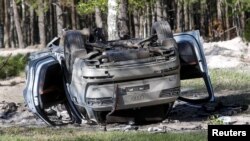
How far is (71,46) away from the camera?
974 centimetres

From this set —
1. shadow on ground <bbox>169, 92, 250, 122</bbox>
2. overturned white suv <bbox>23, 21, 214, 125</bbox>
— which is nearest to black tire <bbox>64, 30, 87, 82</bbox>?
overturned white suv <bbox>23, 21, 214, 125</bbox>

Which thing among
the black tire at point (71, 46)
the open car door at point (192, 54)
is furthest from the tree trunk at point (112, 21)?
the black tire at point (71, 46)

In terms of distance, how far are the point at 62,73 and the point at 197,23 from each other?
54077mm

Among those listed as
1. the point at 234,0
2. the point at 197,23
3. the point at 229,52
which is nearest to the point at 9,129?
the point at 229,52

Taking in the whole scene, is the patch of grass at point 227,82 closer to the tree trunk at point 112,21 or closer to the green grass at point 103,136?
the tree trunk at point 112,21

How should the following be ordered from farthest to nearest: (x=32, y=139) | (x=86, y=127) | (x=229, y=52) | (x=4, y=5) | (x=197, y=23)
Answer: (x=197, y=23) < (x=4, y=5) < (x=229, y=52) < (x=86, y=127) < (x=32, y=139)

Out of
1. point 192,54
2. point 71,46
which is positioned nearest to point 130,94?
point 71,46

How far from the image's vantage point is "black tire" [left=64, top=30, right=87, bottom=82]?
9653 mm

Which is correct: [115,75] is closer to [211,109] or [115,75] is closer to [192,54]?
[192,54]

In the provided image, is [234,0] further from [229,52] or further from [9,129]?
[9,129]

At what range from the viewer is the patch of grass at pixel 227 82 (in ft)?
50.0

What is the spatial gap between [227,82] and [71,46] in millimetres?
7265

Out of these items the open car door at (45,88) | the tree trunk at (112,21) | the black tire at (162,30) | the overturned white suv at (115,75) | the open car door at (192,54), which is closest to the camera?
the overturned white suv at (115,75)

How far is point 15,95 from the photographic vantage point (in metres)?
18.7
